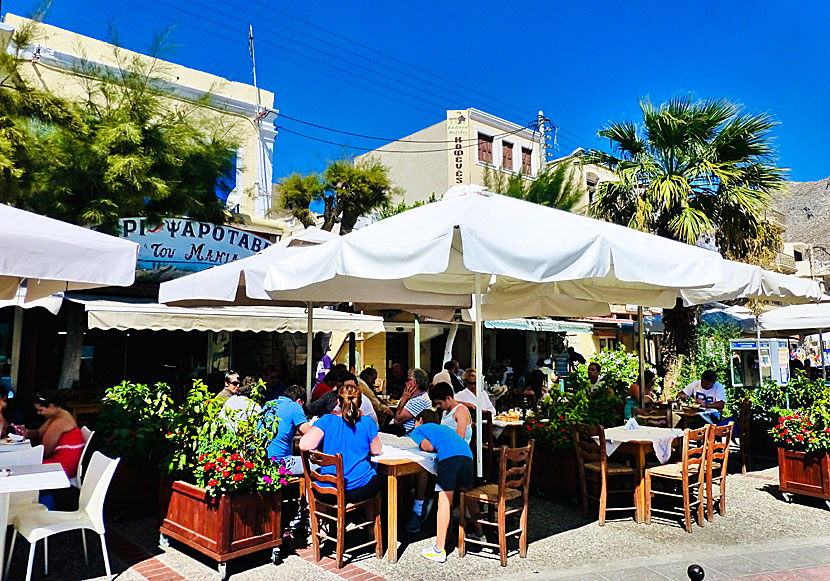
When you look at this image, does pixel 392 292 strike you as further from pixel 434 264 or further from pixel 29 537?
pixel 29 537

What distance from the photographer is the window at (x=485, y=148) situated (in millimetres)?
28375

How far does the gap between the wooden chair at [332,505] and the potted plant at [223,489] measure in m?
0.26

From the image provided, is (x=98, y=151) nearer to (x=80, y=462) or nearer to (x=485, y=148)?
(x=80, y=462)

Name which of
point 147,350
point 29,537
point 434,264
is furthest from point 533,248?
point 147,350

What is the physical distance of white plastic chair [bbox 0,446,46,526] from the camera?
14.8ft

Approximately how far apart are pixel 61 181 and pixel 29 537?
268 inches

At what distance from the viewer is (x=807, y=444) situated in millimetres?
6301

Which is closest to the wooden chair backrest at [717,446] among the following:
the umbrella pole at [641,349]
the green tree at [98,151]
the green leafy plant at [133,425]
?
the umbrella pole at [641,349]

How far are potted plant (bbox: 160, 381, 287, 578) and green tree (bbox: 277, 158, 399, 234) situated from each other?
10.6m

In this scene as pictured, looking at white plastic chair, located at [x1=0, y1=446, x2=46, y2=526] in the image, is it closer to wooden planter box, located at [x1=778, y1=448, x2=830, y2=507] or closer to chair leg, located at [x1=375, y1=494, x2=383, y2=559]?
chair leg, located at [x1=375, y1=494, x2=383, y2=559]

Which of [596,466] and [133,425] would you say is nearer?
[133,425]

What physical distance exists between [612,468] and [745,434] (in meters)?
3.31

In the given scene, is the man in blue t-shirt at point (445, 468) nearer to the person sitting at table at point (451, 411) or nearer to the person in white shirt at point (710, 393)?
the person sitting at table at point (451, 411)

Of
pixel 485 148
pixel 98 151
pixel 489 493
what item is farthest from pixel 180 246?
pixel 485 148
